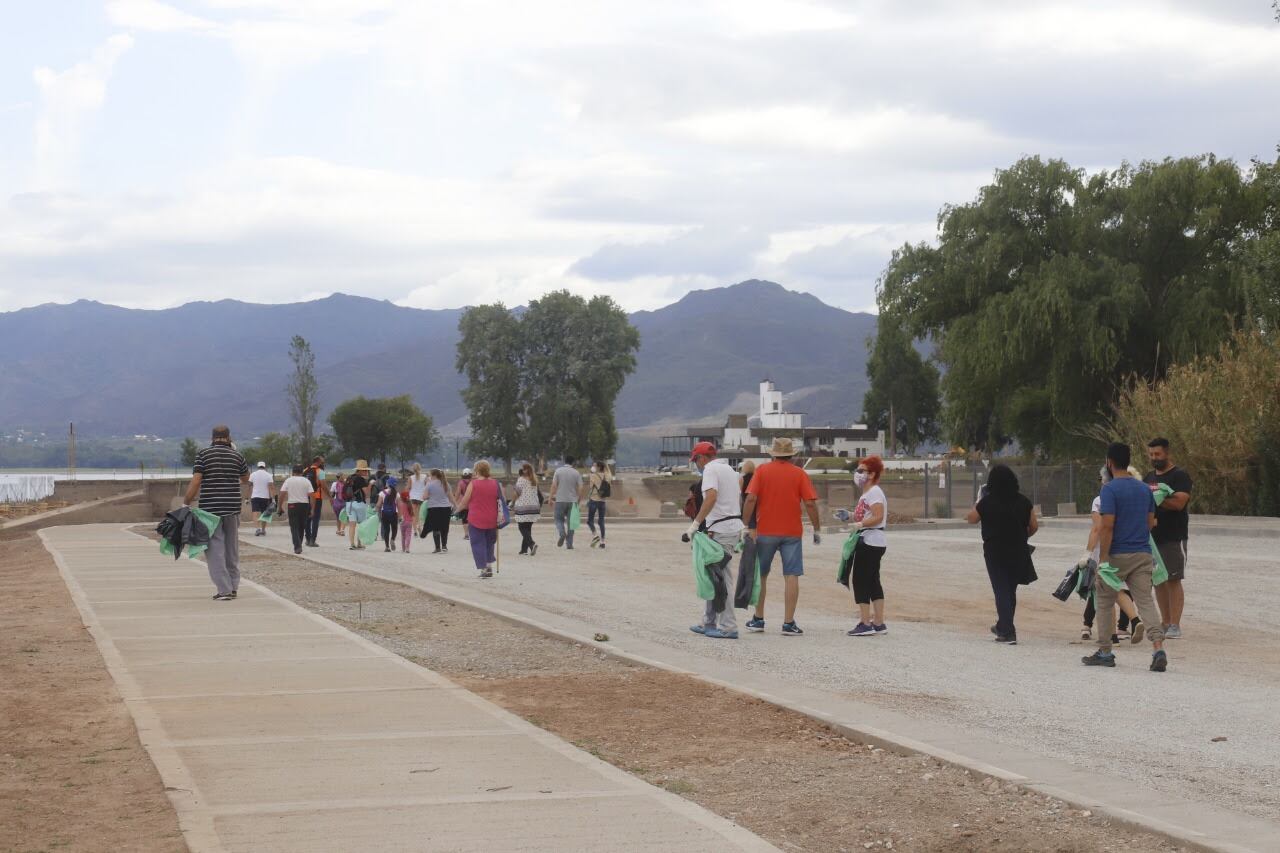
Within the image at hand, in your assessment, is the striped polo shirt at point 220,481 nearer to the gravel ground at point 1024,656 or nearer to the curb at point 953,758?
the gravel ground at point 1024,656

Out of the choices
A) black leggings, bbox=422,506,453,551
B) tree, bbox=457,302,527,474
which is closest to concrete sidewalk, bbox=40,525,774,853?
black leggings, bbox=422,506,453,551

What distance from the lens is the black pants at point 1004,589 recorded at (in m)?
14.0

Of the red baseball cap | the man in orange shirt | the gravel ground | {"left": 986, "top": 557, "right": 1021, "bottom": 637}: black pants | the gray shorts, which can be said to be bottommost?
the gravel ground

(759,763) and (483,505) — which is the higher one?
(483,505)

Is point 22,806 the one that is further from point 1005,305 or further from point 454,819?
point 1005,305

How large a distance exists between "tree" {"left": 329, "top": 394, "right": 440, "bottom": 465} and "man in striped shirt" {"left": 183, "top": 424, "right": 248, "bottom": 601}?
136m

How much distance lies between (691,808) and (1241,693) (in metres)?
5.98

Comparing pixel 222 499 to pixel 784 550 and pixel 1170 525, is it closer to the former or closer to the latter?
pixel 784 550

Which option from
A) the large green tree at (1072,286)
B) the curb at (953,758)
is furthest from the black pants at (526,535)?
the large green tree at (1072,286)

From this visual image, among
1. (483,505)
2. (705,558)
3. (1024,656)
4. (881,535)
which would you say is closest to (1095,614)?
(1024,656)

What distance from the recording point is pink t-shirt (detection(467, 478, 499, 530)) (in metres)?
22.5

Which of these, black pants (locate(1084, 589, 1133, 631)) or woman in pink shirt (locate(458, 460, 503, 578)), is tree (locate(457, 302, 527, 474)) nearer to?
woman in pink shirt (locate(458, 460, 503, 578))

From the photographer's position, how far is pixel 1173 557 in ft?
46.0

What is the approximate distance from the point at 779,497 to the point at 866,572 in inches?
45.2
